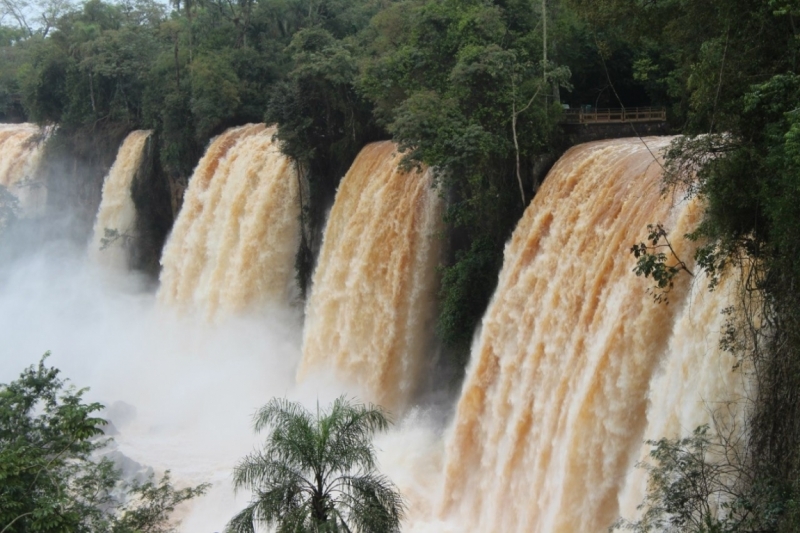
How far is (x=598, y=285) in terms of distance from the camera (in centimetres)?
1225

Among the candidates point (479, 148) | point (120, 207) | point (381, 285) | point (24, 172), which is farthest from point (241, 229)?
point (24, 172)

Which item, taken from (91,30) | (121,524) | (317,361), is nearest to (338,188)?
(317,361)

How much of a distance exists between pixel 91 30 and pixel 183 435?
2359cm

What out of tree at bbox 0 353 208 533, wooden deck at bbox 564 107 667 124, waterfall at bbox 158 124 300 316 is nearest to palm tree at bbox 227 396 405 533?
tree at bbox 0 353 208 533

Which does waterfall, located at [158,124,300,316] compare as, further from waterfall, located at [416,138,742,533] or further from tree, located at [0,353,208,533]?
tree, located at [0,353,208,533]

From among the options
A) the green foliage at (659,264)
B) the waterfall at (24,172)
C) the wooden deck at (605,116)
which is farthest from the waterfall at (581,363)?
the waterfall at (24,172)

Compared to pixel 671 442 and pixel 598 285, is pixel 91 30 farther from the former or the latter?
pixel 671 442

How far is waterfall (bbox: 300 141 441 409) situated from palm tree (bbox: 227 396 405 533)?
345 inches

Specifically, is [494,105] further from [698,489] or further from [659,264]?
[698,489]

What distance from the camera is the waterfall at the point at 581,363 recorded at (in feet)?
34.0

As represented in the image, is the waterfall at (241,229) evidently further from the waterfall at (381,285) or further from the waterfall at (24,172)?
the waterfall at (24,172)

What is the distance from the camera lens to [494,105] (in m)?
17.2

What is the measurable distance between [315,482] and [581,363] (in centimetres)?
426

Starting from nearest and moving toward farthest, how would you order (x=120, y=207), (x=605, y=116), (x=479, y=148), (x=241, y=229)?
(x=479, y=148) < (x=605, y=116) < (x=241, y=229) < (x=120, y=207)
